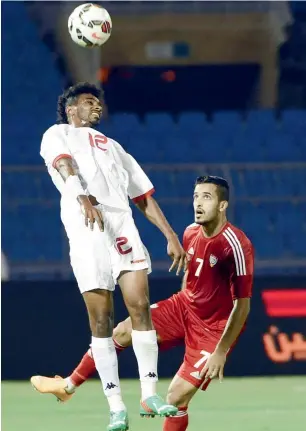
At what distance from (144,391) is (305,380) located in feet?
14.8

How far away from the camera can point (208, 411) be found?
856 cm

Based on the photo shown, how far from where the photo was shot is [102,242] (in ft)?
21.0

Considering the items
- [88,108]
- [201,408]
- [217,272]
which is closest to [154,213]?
[217,272]

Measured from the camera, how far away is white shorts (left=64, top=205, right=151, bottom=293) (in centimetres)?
634

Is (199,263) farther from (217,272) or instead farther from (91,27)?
(91,27)

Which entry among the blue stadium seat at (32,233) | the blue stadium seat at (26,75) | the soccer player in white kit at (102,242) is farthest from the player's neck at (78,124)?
the blue stadium seat at (26,75)

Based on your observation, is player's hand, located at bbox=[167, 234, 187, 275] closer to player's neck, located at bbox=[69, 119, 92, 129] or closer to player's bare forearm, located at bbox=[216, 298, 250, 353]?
player's bare forearm, located at bbox=[216, 298, 250, 353]

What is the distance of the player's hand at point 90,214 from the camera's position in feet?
19.8

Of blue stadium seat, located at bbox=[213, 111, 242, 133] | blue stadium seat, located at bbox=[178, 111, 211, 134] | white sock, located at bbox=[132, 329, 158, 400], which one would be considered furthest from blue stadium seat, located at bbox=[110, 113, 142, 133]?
white sock, located at bbox=[132, 329, 158, 400]

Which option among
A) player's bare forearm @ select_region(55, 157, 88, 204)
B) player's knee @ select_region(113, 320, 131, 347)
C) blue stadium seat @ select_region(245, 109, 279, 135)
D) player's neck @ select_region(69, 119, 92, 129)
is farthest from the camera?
blue stadium seat @ select_region(245, 109, 279, 135)

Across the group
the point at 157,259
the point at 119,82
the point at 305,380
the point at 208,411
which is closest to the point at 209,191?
the point at 208,411

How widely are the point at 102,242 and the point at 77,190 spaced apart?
0.40 m

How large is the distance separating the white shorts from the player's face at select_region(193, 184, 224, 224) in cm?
39

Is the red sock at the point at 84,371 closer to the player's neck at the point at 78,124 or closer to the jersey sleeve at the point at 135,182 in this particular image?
the jersey sleeve at the point at 135,182
